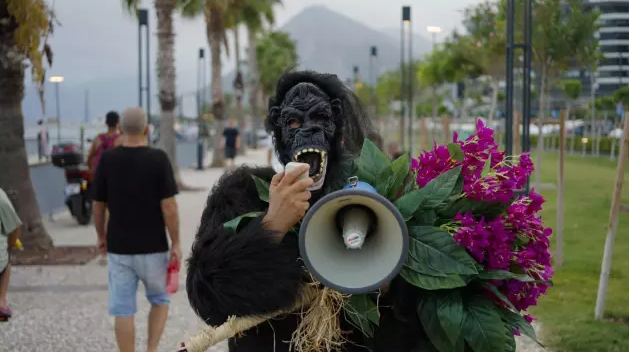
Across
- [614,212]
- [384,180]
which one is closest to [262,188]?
[384,180]

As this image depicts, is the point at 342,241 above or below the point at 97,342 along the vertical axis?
above

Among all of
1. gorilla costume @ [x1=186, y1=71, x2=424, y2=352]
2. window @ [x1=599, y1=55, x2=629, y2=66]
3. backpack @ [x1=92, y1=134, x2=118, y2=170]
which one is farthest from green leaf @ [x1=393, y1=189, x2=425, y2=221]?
backpack @ [x1=92, y1=134, x2=118, y2=170]

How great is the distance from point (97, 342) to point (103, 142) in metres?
4.57

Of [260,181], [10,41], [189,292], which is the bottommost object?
[189,292]

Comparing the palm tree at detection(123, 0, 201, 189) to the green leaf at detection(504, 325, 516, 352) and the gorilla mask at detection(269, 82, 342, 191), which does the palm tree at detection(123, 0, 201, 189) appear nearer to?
the gorilla mask at detection(269, 82, 342, 191)

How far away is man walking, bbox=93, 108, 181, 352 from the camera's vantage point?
5299mm

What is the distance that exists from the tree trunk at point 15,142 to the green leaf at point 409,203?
29.5 feet

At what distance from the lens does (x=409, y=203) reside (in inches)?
89.6

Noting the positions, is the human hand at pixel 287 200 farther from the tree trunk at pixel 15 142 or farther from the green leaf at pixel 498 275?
the tree trunk at pixel 15 142

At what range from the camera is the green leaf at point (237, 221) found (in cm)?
241

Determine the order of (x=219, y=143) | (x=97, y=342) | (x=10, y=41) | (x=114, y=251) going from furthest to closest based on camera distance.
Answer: (x=219, y=143) → (x=10, y=41) → (x=97, y=342) → (x=114, y=251)

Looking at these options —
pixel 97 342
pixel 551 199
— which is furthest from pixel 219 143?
pixel 97 342

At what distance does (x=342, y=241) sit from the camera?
2.34 meters

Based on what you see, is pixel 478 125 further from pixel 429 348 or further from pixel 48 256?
pixel 48 256
